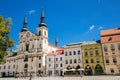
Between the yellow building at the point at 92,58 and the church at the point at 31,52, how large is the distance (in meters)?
19.8

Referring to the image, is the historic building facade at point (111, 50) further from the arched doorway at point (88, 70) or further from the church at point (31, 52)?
the church at point (31, 52)

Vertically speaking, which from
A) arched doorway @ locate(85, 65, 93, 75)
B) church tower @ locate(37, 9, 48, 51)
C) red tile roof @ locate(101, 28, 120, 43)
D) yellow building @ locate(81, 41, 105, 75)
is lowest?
arched doorway @ locate(85, 65, 93, 75)

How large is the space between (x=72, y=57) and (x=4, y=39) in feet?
103

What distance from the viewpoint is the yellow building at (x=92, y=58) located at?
157ft

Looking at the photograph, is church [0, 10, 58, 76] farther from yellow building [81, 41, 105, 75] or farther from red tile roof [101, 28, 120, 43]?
red tile roof [101, 28, 120, 43]

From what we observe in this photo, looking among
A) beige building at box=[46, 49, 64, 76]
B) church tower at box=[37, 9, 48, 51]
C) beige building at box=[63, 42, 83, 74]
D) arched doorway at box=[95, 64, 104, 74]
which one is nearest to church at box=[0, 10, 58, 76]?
church tower at box=[37, 9, 48, 51]

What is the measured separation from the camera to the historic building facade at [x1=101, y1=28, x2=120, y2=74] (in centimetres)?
4462

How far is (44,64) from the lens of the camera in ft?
208

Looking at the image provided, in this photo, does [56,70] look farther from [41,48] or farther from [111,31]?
[111,31]

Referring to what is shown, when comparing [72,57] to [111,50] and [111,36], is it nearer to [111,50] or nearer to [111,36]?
[111,50]

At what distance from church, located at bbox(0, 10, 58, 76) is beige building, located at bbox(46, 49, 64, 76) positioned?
248 centimetres

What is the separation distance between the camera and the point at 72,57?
177 feet

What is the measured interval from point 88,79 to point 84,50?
773 inches

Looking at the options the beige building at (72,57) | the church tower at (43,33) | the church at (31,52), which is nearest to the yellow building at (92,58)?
the beige building at (72,57)
